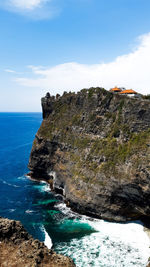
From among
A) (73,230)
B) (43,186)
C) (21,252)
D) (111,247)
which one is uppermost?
(21,252)

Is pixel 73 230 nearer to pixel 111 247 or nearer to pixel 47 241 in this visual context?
pixel 47 241

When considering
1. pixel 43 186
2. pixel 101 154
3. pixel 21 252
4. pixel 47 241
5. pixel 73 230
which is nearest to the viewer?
pixel 21 252

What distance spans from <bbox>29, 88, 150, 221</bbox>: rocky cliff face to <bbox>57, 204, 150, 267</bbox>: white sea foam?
348 centimetres

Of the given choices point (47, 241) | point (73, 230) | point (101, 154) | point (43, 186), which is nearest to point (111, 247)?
point (73, 230)

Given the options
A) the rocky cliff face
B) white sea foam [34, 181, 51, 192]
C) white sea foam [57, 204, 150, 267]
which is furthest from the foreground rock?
white sea foam [34, 181, 51, 192]

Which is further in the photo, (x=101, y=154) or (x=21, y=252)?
(x=101, y=154)

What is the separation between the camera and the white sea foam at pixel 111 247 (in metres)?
35.9

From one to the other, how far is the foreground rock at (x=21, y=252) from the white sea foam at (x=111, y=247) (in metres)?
21.3

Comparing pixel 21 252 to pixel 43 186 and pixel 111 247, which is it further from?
pixel 43 186

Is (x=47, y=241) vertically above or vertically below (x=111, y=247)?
above

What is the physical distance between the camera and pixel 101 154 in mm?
54375

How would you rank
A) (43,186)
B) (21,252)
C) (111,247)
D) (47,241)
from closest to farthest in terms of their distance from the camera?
(21,252) → (111,247) → (47,241) → (43,186)

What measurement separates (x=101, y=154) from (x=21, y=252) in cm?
3917

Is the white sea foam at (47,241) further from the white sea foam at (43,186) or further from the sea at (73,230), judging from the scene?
the white sea foam at (43,186)
